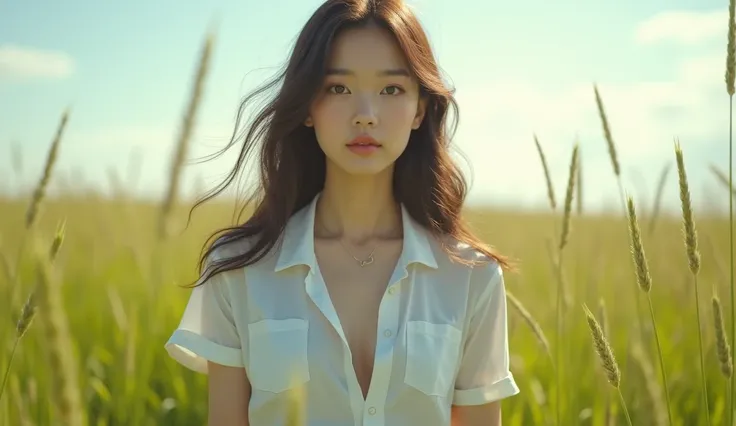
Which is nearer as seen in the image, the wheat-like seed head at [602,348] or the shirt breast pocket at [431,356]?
the wheat-like seed head at [602,348]

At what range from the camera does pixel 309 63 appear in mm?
2066

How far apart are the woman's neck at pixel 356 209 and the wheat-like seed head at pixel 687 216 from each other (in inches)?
41.5

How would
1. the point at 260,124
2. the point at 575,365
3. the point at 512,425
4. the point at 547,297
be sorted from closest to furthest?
the point at 260,124 → the point at 512,425 → the point at 575,365 → the point at 547,297

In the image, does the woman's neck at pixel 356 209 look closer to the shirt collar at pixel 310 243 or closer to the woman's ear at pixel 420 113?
the shirt collar at pixel 310 243

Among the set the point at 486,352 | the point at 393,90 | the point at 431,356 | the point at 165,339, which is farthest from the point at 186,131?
the point at 165,339

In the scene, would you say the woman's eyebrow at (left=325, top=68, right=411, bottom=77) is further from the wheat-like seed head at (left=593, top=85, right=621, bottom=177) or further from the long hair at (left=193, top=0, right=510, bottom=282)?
the wheat-like seed head at (left=593, top=85, right=621, bottom=177)

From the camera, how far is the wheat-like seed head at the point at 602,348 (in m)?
1.24

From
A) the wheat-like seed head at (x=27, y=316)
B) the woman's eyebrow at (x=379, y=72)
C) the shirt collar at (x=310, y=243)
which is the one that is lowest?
the wheat-like seed head at (x=27, y=316)

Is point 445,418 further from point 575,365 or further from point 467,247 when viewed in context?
point 575,365

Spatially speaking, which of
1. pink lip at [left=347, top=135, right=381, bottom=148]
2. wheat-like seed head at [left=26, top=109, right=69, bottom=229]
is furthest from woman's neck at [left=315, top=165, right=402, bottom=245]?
wheat-like seed head at [left=26, top=109, right=69, bottom=229]

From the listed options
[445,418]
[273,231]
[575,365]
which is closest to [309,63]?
[273,231]

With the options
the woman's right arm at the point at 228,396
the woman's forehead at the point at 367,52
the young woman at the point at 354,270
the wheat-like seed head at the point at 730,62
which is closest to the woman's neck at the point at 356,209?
the young woman at the point at 354,270

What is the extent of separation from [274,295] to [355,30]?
0.78 meters

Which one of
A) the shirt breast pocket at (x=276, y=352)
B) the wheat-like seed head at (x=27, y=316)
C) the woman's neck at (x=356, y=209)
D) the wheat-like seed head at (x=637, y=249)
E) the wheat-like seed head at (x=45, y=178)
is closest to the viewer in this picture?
the wheat-like seed head at (x=27, y=316)
